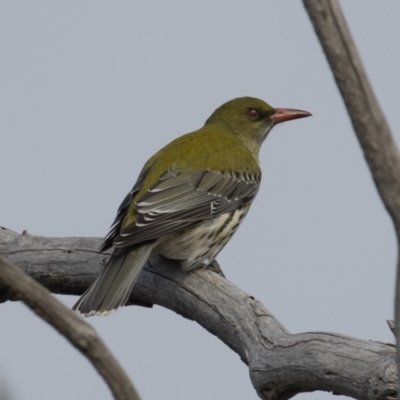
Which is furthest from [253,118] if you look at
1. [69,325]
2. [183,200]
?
[69,325]

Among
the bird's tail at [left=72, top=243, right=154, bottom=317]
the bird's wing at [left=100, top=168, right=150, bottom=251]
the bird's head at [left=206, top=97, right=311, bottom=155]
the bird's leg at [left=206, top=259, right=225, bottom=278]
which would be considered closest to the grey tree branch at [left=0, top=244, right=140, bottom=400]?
the bird's tail at [left=72, top=243, right=154, bottom=317]

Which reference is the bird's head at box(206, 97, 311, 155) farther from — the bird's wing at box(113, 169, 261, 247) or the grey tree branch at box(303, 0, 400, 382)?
the grey tree branch at box(303, 0, 400, 382)

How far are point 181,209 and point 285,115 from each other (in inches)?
74.7

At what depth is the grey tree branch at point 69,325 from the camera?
256cm

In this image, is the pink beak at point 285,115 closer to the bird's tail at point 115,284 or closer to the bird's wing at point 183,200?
the bird's wing at point 183,200

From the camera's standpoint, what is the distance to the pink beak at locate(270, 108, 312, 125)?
7215mm

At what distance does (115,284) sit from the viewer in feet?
17.4

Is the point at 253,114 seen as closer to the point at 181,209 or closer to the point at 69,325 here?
the point at 181,209

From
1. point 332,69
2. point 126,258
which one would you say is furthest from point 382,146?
point 126,258

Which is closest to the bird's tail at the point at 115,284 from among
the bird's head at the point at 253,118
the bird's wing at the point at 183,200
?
the bird's wing at the point at 183,200

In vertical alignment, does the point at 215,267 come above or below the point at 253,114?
below

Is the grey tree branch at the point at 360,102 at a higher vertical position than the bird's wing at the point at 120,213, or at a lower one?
higher

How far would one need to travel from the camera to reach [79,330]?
2.58 meters

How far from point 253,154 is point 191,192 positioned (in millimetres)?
1364
